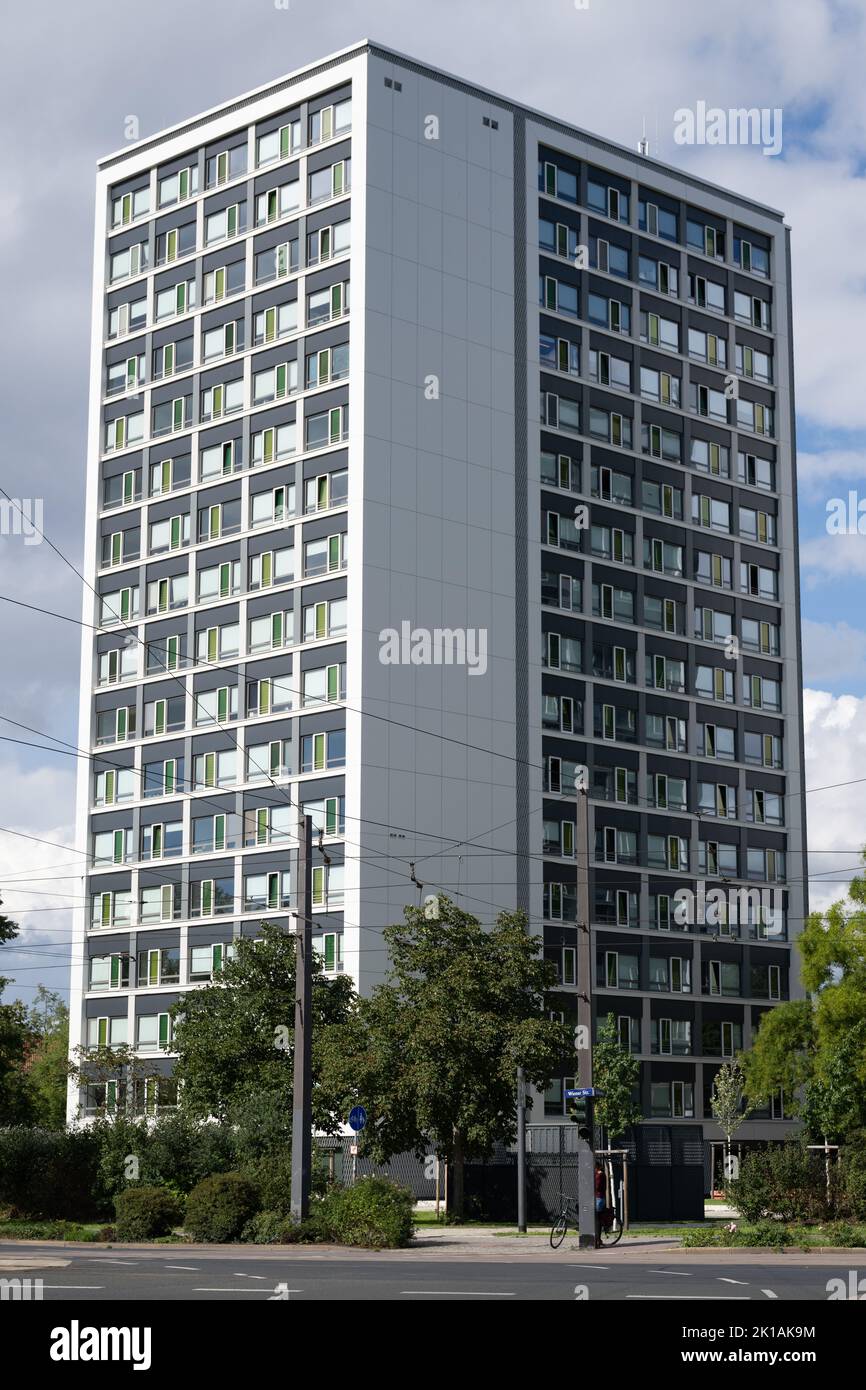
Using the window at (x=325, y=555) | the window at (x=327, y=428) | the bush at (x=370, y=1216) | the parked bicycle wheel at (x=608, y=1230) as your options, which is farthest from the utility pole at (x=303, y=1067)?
the window at (x=327, y=428)

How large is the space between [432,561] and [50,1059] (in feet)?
166

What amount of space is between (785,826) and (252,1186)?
5949 centimetres

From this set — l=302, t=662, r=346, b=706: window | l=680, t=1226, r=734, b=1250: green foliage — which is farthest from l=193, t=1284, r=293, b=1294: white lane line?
l=302, t=662, r=346, b=706: window

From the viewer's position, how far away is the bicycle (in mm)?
40969

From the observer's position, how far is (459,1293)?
23.9 meters

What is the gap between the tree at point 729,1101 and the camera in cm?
A: 8275

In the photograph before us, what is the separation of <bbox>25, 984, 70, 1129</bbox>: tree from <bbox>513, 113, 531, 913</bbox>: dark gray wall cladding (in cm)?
2465

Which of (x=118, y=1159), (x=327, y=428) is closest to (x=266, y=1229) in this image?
(x=118, y=1159)

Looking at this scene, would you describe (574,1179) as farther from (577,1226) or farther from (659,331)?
(659,331)

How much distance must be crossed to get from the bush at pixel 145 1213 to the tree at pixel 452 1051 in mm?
9777

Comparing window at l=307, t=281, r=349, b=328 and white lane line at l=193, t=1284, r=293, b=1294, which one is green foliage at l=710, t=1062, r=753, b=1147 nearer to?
window at l=307, t=281, r=349, b=328

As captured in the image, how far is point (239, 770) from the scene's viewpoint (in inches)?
3381
